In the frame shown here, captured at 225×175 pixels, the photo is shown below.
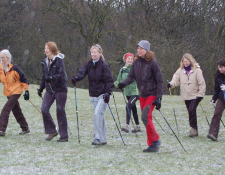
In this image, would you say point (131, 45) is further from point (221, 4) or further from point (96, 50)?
point (96, 50)

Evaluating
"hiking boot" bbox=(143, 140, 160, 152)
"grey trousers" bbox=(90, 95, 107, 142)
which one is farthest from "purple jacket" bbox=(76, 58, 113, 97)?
"hiking boot" bbox=(143, 140, 160, 152)

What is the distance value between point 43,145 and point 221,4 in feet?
72.2

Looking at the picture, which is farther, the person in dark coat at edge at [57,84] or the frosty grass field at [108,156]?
the person in dark coat at edge at [57,84]

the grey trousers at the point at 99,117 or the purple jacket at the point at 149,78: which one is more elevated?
the purple jacket at the point at 149,78

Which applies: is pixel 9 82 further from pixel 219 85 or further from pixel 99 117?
pixel 219 85

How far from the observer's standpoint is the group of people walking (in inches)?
249

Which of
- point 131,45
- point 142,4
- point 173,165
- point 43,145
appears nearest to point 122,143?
point 43,145

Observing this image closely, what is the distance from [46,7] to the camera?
26.5 m

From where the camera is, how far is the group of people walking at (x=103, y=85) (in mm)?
6312

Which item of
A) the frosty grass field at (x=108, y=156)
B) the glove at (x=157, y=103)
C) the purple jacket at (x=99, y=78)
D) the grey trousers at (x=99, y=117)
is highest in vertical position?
the purple jacket at (x=99, y=78)

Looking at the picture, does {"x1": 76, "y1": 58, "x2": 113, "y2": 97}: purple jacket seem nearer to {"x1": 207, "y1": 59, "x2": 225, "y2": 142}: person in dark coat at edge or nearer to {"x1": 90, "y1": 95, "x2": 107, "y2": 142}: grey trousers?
{"x1": 90, "y1": 95, "x2": 107, "y2": 142}: grey trousers

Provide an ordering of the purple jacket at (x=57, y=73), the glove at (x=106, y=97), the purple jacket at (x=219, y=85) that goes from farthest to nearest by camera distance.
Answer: the purple jacket at (x=219, y=85)
the purple jacket at (x=57, y=73)
the glove at (x=106, y=97)

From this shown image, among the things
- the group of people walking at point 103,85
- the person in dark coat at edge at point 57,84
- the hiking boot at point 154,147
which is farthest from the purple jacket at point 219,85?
the person in dark coat at edge at point 57,84

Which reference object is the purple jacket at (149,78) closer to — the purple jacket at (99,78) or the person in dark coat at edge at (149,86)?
the person in dark coat at edge at (149,86)
